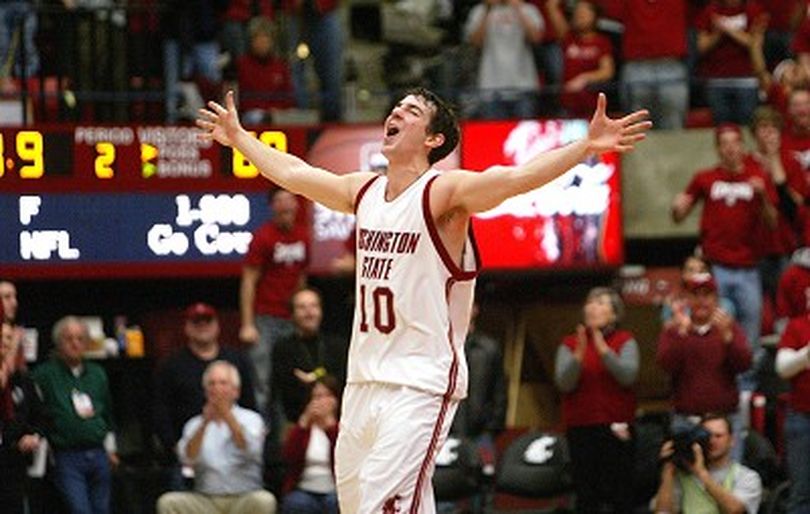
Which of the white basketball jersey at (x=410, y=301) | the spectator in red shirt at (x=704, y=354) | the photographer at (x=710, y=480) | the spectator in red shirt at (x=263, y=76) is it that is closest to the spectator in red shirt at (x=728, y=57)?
the spectator in red shirt at (x=704, y=354)

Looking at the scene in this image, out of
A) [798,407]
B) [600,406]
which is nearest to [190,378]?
[600,406]

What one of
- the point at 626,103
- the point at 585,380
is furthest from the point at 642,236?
the point at 585,380

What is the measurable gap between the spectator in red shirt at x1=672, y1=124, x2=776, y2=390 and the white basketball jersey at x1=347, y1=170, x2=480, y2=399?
703cm

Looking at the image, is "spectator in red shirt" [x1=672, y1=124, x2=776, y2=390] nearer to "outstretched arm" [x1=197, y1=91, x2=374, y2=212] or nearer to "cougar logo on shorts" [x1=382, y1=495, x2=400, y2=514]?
"outstretched arm" [x1=197, y1=91, x2=374, y2=212]

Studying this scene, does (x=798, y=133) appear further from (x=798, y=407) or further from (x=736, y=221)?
(x=798, y=407)

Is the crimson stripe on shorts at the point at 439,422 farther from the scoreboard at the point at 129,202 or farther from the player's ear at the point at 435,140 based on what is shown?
the scoreboard at the point at 129,202

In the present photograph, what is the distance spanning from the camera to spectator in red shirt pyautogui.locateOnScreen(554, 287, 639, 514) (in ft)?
52.9

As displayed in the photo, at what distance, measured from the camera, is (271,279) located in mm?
17016

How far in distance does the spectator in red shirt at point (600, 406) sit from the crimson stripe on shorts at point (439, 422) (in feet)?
18.3

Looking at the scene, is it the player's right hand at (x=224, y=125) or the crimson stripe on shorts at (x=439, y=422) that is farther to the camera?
the player's right hand at (x=224, y=125)

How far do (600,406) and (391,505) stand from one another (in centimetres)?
607

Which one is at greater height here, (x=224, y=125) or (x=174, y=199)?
(x=224, y=125)

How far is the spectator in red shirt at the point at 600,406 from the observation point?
16.1m

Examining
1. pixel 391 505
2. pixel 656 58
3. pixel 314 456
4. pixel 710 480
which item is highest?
pixel 656 58
